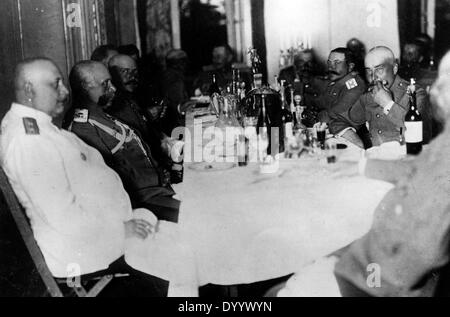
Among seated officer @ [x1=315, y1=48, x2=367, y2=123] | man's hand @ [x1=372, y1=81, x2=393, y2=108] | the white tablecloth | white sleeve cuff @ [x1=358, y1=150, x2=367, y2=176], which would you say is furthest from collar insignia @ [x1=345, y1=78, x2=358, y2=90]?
the white tablecloth

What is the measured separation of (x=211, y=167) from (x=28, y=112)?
74 cm

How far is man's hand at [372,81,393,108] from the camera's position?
9.89 feet

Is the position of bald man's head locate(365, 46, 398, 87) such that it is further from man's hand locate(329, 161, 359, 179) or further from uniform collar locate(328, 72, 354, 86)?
man's hand locate(329, 161, 359, 179)

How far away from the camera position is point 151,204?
9.21 ft

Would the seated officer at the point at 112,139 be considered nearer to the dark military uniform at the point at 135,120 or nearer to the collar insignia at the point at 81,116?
the collar insignia at the point at 81,116

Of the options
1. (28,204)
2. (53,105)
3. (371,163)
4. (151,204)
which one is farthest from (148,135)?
(371,163)

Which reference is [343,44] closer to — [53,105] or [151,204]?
[151,204]

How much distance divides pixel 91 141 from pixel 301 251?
1291 millimetres

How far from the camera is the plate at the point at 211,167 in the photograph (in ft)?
7.23

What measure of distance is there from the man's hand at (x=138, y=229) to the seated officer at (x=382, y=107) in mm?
1465

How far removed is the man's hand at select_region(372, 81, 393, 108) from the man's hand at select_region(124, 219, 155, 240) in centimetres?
151

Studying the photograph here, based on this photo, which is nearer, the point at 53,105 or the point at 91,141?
the point at 53,105
